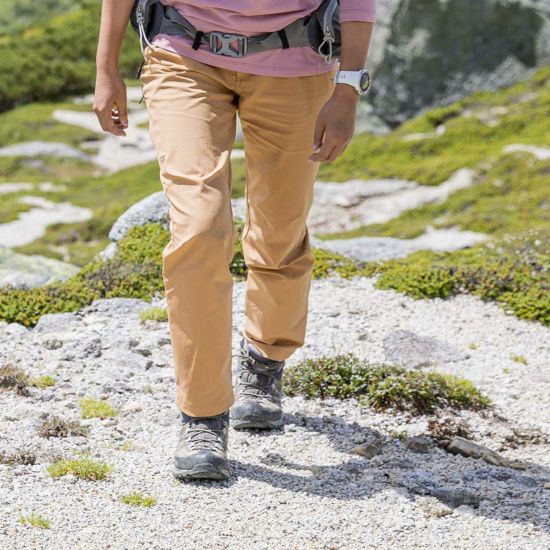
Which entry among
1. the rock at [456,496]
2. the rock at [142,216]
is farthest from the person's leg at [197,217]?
the rock at [142,216]

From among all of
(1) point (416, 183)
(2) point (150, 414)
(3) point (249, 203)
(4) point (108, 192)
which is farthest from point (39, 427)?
(4) point (108, 192)

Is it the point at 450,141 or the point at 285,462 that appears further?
the point at 450,141

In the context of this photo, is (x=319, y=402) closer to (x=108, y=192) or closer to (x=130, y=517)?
(x=130, y=517)

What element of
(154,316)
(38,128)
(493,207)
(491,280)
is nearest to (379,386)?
(154,316)

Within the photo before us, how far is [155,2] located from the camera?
5.32 m

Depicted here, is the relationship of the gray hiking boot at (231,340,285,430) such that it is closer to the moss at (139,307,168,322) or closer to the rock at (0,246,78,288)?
the moss at (139,307,168,322)

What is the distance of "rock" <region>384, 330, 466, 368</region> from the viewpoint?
8.05 metres

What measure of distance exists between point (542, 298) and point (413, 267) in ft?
4.78

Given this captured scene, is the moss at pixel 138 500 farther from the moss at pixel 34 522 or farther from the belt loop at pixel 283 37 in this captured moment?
the belt loop at pixel 283 37

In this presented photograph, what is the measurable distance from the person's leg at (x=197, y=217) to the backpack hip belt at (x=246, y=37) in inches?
5.2

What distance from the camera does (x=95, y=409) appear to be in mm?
6434

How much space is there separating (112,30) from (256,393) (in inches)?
95.7

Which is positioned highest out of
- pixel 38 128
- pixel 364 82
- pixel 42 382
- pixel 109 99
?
pixel 364 82

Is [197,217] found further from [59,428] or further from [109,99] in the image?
[59,428]
